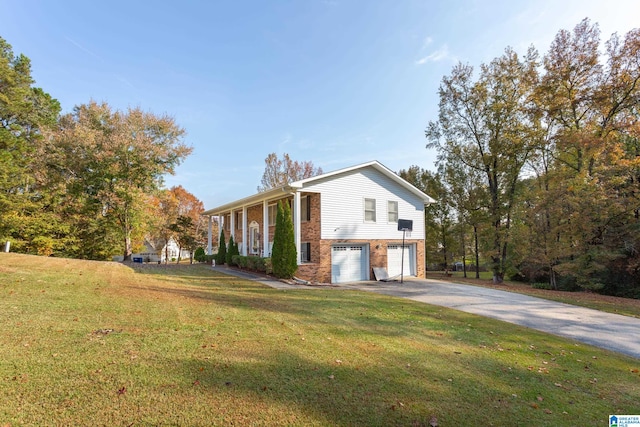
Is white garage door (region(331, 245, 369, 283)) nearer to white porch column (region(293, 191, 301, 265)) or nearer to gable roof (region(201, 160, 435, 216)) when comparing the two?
white porch column (region(293, 191, 301, 265))

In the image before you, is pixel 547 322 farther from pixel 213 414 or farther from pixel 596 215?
pixel 596 215

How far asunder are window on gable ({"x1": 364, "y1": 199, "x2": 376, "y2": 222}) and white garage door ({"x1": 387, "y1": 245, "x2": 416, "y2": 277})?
6.93 ft

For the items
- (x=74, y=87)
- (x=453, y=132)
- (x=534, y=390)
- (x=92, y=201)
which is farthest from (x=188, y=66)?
(x=453, y=132)

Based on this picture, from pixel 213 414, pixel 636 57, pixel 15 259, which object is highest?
pixel 636 57

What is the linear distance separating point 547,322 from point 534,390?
5424 millimetres

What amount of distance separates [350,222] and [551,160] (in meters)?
17.0

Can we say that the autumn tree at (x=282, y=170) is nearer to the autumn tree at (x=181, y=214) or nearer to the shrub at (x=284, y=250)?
the autumn tree at (x=181, y=214)

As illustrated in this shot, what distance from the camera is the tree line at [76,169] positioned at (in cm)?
1886

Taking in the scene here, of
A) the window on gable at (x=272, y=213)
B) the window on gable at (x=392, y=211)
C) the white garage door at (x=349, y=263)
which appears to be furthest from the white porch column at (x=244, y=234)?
the window on gable at (x=392, y=211)

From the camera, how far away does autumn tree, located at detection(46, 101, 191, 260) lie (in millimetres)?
20641

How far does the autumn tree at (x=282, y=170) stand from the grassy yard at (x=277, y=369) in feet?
87.4

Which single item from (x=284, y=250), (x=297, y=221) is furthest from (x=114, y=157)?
(x=284, y=250)

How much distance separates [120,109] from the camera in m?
22.2

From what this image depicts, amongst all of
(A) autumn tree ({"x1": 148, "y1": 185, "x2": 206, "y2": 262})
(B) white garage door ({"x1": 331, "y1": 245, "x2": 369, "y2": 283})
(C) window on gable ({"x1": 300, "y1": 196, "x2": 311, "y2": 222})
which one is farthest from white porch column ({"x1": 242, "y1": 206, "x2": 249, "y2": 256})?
(A) autumn tree ({"x1": 148, "y1": 185, "x2": 206, "y2": 262})
